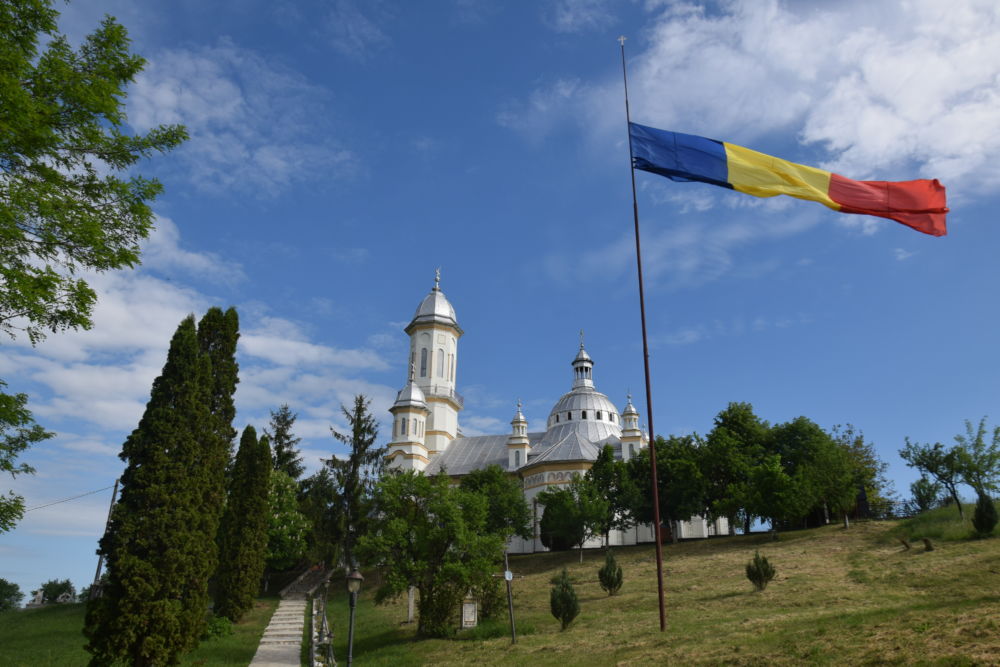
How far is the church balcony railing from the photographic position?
59.5 meters

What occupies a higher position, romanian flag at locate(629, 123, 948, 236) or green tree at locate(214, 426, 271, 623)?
romanian flag at locate(629, 123, 948, 236)

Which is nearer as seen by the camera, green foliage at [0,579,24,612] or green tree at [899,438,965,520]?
green tree at [899,438,965,520]

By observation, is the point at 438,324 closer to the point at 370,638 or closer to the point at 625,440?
the point at 625,440

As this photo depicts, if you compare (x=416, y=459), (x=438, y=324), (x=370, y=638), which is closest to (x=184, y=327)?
(x=370, y=638)

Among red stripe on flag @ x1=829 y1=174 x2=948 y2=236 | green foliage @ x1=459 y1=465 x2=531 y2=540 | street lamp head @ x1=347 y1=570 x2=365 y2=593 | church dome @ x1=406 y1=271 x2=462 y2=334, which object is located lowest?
street lamp head @ x1=347 y1=570 x2=365 y2=593

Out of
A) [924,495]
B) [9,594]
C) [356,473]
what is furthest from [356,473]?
[9,594]

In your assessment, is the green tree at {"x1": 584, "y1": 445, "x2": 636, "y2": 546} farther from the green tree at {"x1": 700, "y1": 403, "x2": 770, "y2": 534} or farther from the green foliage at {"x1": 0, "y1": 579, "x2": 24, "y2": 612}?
the green foliage at {"x1": 0, "y1": 579, "x2": 24, "y2": 612}

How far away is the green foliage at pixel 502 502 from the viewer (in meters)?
44.5

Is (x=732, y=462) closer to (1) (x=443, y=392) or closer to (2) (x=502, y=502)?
(2) (x=502, y=502)

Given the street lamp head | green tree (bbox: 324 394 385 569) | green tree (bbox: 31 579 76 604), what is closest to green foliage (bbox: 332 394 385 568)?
green tree (bbox: 324 394 385 569)

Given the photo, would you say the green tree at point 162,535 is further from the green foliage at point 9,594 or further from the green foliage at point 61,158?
the green foliage at point 9,594

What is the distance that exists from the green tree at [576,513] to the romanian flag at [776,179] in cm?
2842

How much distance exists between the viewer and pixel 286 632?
25906 mm

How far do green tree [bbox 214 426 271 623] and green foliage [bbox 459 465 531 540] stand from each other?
16.6m
